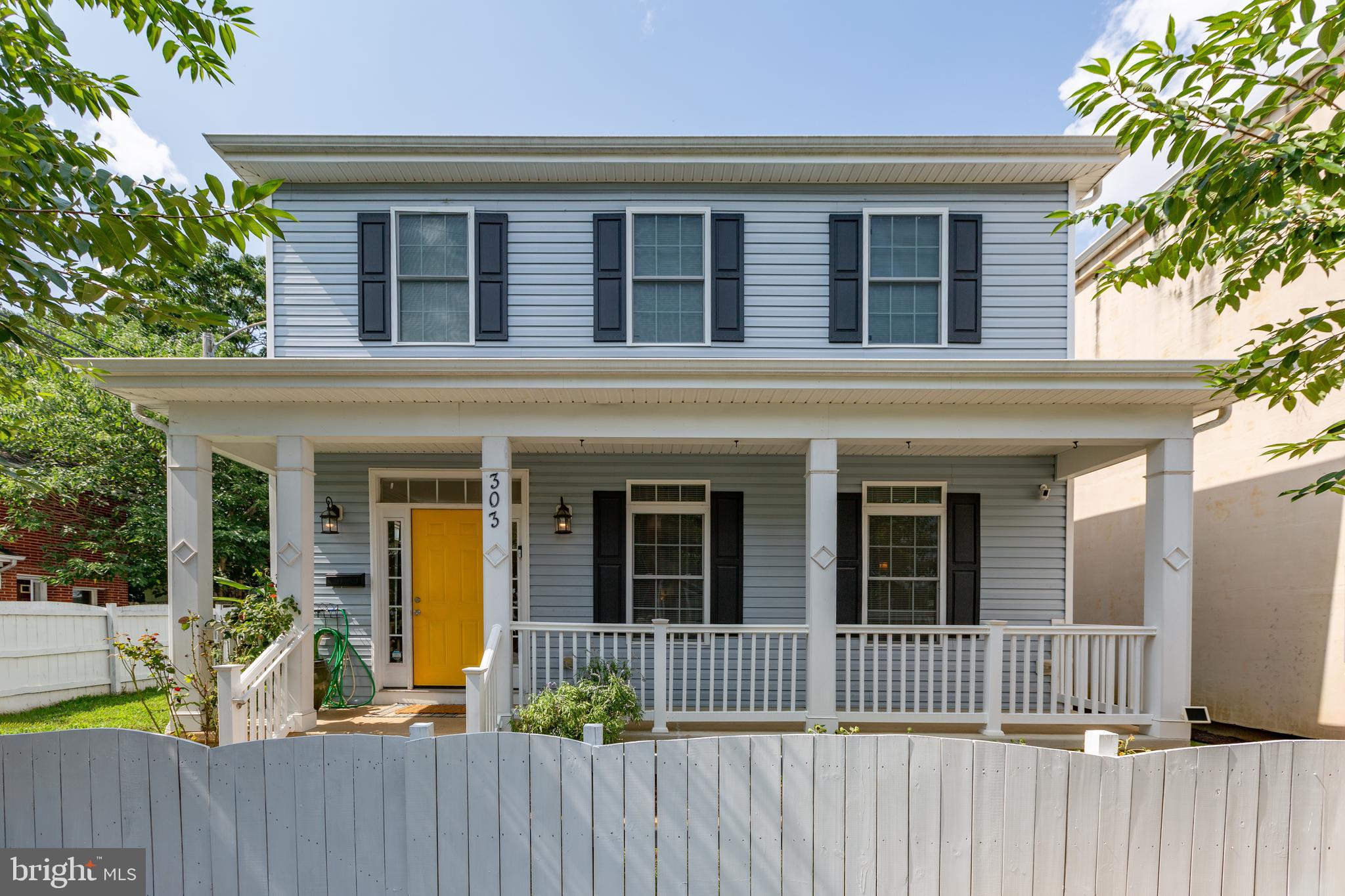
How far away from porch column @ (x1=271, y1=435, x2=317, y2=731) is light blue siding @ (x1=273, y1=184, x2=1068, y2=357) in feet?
4.88

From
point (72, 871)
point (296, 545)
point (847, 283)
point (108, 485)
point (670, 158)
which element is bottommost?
point (72, 871)

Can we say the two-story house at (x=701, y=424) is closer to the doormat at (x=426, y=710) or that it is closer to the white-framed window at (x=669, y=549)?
the white-framed window at (x=669, y=549)

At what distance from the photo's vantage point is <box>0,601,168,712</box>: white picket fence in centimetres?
758

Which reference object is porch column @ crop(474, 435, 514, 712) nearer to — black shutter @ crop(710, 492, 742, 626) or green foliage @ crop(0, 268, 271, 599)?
black shutter @ crop(710, 492, 742, 626)

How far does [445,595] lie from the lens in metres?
7.30

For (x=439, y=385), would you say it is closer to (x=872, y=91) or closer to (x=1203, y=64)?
(x=1203, y=64)

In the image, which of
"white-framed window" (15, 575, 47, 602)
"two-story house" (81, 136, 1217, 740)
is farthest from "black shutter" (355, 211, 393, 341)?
"white-framed window" (15, 575, 47, 602)

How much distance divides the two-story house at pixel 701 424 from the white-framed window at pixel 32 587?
9255mm

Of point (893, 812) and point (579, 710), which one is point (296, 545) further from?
point (893, 812)

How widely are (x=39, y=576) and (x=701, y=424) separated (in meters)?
13.6

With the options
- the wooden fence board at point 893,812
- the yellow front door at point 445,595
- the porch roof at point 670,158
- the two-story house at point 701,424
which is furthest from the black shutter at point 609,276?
the wooden fence board at point 893,812

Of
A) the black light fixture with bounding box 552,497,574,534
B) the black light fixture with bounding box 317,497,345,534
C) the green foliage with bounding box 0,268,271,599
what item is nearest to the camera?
the black light fixture with bounding box 317,497,345,534

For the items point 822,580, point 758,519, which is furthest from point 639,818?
point 758,519

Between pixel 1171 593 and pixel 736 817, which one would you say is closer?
pixel 736 817
